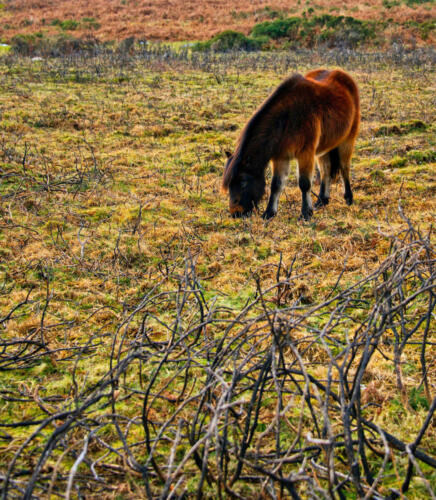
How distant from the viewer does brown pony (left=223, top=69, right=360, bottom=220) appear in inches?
188

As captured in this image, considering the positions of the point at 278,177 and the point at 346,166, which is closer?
the point at 278,177

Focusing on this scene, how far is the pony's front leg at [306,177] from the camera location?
16.5 feet

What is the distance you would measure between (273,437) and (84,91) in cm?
1169

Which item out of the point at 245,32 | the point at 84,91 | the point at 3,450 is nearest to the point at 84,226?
the point at 3,450

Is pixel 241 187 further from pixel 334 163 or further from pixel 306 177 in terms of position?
pixel 334 163

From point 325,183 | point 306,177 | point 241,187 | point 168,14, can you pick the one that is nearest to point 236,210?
point 241,187

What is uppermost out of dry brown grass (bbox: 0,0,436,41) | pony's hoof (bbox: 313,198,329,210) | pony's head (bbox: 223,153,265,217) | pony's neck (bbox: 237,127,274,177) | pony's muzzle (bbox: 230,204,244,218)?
dry brown grass (bbox: 0,0,436,41)

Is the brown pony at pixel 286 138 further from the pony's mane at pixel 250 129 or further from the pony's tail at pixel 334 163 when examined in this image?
the pony's tail at pixel 334 163

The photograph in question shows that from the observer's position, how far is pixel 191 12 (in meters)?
32.4

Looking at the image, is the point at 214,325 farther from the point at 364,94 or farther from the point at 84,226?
the point at 364,94

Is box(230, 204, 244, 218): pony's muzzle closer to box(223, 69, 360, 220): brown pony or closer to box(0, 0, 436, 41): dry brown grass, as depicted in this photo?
box(223, 69, 360, 220): brown pony

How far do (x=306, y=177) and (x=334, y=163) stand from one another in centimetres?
109

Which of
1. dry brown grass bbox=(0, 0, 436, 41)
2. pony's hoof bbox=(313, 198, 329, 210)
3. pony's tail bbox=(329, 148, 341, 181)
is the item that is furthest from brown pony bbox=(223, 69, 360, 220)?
dry brown grass bbox=(0, 0, 436, 41)

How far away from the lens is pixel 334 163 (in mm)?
5945
